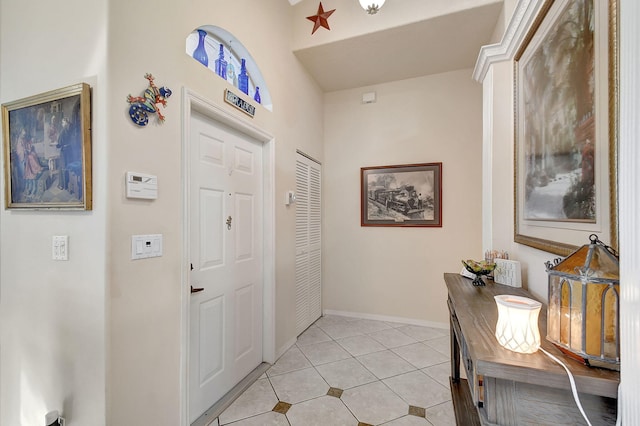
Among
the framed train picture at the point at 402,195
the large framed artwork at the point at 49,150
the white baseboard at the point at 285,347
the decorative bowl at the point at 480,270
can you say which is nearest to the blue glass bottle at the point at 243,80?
the large framed artwork at the point at 49,150

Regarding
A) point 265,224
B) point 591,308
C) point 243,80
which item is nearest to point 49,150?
point 243,80

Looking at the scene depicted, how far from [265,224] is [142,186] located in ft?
4.07

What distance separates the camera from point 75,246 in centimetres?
130

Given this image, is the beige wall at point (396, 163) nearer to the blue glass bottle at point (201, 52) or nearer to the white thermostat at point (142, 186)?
the blue glass bottle at point (201, 52)

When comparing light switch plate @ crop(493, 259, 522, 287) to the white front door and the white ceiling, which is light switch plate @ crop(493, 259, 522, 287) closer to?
the white front door

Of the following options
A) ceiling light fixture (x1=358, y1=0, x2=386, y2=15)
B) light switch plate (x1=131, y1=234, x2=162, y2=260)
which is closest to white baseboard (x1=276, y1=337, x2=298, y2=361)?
light switch plate (x1=131, y1=234, x2=162, y2=260)

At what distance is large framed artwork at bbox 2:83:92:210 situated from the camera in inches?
49.7

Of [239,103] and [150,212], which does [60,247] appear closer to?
[150,212]

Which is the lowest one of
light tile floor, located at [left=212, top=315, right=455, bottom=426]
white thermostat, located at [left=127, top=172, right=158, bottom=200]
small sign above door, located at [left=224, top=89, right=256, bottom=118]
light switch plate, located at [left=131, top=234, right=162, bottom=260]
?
light tile floor, located at [left=212, top=315, right=455, bottom=426]

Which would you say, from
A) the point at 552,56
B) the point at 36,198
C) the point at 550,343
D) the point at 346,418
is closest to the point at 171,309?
the point at 36,198

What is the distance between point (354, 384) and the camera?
2.21 metres

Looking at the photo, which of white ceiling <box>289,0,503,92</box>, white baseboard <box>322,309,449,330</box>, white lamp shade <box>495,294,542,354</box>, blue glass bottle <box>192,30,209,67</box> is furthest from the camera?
white baseboard <box>322,309,449,330</box>

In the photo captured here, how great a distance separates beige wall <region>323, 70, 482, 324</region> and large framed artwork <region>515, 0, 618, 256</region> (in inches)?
62.8

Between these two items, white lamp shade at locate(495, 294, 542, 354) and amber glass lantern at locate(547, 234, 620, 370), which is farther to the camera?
white lamp shade at locate(495, 294, 542, 354)
